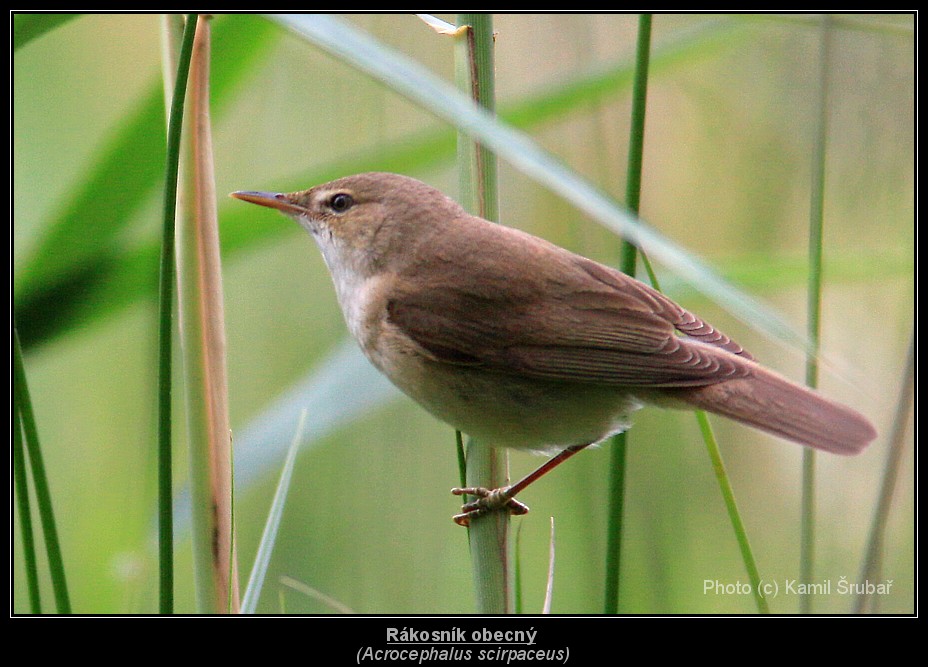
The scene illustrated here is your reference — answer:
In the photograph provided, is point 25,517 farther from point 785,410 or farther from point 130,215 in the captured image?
point 785,410

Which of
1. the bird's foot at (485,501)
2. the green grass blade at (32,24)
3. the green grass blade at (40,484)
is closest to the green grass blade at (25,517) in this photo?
the green grass blade at (40,484)

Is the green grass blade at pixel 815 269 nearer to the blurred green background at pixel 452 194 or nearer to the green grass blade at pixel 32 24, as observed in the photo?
the blurred green background at pixel 452 194

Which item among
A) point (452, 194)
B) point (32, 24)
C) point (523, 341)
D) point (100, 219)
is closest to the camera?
point (32, 24)

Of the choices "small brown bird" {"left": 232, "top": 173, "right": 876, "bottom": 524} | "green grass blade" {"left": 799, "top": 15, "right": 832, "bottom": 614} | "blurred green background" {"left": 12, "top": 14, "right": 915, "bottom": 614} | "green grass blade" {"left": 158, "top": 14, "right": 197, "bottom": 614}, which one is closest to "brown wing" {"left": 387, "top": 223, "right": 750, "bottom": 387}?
"small brown bird" {"left": 232, "top": 173, "right": 876, "bottom": 524}

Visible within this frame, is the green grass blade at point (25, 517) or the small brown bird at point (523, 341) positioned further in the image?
the small brown bird at point (523, 341)

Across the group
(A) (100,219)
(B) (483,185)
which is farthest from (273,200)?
(B) (483,185)

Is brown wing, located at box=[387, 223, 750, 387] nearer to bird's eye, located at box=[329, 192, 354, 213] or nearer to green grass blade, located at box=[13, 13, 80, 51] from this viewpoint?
bird's eye, located at box=[329, 192, 354, 213]
